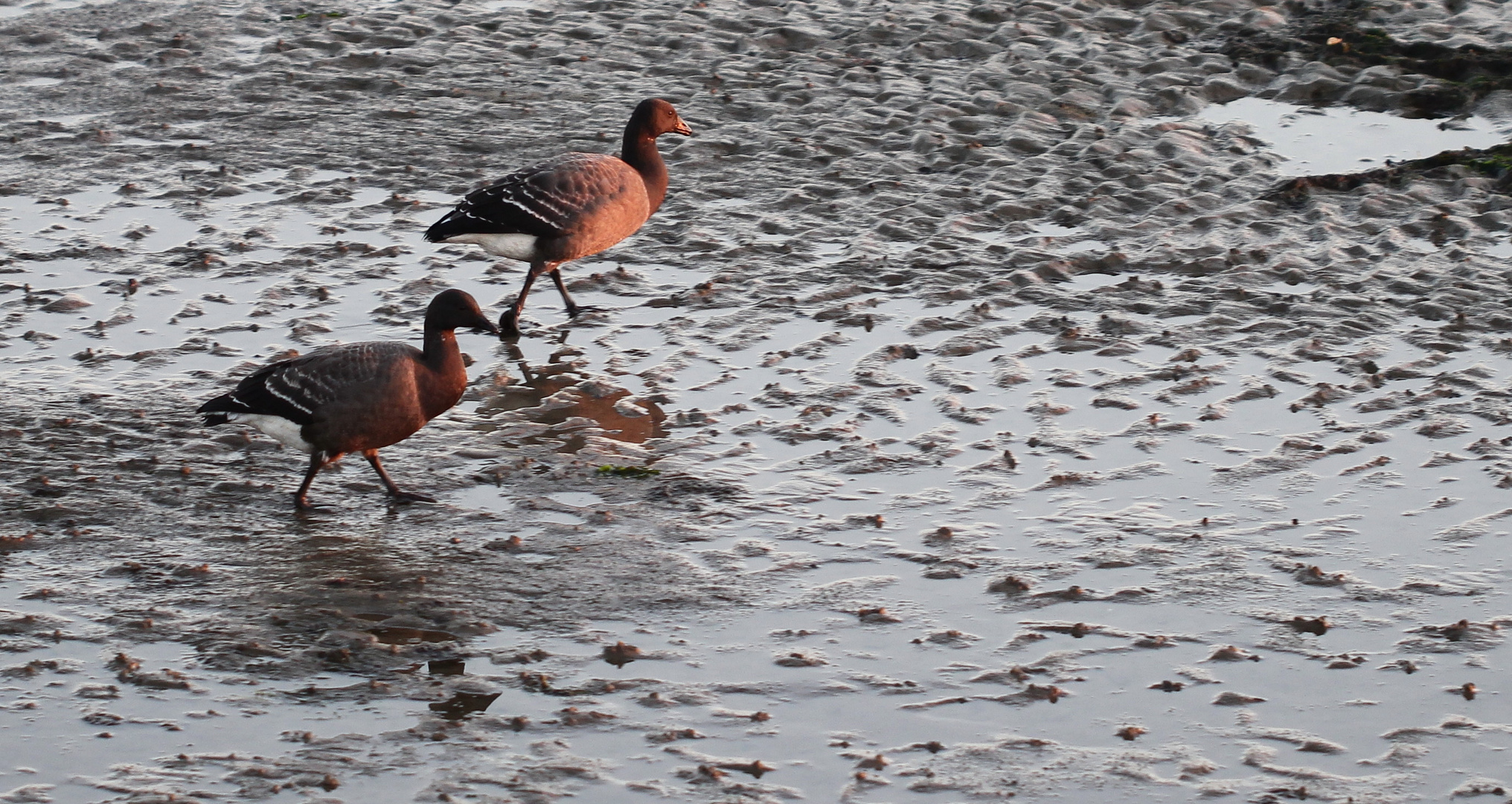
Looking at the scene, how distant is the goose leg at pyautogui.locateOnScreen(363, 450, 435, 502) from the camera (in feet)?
28.7

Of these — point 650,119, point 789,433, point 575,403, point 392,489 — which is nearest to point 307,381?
point 392,489

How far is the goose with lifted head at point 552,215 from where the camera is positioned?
11359mm

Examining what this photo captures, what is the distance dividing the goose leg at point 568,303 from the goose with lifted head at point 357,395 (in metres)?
2.72

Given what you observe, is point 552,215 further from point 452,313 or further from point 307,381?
point 307,381

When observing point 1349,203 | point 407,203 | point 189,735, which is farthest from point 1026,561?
point 407,203

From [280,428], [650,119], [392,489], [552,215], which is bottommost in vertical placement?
[392,489]

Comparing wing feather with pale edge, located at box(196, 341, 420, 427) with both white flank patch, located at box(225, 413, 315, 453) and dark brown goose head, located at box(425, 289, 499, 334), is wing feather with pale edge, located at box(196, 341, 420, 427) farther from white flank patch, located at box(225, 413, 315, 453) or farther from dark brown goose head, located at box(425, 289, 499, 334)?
dark brown goose head, located at box(425, 289, 499, 334)

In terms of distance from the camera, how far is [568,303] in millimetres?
11656

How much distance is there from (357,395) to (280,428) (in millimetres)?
502

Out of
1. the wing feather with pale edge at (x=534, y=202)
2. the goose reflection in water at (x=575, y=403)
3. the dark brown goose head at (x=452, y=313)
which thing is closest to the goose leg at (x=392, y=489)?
the dark brown goose head at (x=452, y=313)

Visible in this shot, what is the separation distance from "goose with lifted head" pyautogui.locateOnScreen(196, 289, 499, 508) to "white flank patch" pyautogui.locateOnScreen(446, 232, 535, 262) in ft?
8.36

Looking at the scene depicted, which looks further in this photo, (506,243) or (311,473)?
(506,243)

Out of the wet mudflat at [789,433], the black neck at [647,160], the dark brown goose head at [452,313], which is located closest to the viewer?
the wet mudflat at [789,433]

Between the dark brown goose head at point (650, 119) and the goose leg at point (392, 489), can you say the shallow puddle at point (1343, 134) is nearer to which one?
the dark brown goose head at point (650, 119)
